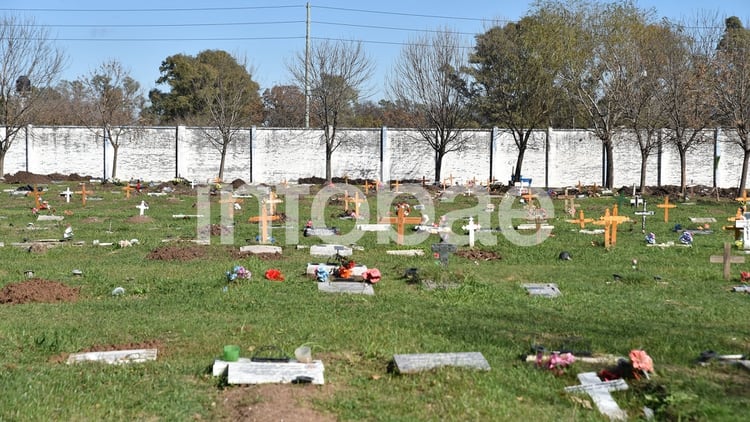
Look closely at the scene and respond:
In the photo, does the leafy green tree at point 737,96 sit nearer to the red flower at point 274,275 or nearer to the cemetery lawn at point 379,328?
the cemetery lawn at point 379,328

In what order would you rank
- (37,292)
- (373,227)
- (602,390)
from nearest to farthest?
(602,390) < (37,292) < (373,227)

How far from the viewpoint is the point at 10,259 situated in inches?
572

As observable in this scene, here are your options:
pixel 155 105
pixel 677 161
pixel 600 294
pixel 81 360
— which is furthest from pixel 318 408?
pixel 155 105

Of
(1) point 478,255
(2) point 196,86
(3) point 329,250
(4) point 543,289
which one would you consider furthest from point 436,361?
(2) point 196,86

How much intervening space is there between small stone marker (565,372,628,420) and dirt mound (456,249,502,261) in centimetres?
832

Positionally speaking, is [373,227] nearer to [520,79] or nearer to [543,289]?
[543,289]

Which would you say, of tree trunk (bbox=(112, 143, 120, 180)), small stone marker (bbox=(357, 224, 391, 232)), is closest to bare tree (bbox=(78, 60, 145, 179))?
tree trunk (bbox=(112, 143, 120, 180))

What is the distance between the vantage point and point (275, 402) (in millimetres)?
6059

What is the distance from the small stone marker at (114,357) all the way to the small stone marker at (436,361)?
2438 mm

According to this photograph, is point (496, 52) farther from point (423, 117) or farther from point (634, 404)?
point (634, 404)

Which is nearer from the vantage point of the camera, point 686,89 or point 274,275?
point 274,275

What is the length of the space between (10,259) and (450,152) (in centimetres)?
3316

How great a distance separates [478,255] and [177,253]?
588 cm

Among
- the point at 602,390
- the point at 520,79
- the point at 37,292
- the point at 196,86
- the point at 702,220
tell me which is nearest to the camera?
the point at 602,390
